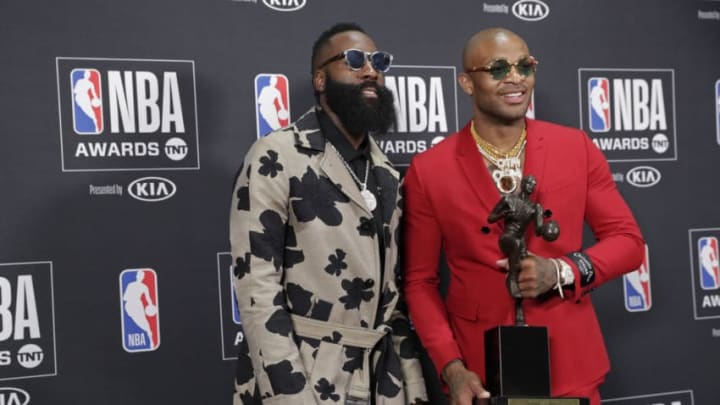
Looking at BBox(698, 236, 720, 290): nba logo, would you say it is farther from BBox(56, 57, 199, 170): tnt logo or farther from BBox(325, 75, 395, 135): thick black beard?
BBox(56, 57, 199, 170): tnt logo

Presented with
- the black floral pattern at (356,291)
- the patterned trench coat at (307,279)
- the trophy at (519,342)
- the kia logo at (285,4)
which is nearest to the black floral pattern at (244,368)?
the patterned trench coat at (307,279)

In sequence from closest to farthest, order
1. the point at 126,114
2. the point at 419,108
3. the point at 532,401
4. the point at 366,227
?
1. the point at 532,401
2. the point at 366,227
3. the point at 126,114
4. the point at 419,108

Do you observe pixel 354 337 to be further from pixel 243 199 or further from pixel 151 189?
pixel 151 189

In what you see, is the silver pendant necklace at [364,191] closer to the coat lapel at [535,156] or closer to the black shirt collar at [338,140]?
the black shirt collar at [338,140]

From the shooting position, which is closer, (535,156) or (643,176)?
(535,156)

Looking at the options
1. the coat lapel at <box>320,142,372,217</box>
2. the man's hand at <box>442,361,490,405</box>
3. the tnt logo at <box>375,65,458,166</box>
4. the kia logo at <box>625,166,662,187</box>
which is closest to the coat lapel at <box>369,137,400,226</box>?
the coat lapel at <box>320,142,372,217</box>

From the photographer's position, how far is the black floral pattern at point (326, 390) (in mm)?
2137

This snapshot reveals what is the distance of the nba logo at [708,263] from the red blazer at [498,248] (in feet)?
3.96

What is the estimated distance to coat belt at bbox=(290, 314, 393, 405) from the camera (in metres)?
2.18

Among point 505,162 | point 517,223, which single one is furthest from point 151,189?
point 517,223

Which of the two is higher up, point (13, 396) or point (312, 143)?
point (312, 143)

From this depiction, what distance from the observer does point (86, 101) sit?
8.59 ft

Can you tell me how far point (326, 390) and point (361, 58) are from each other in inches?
35.4

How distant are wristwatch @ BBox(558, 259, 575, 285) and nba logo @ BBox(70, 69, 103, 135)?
1.45 m
